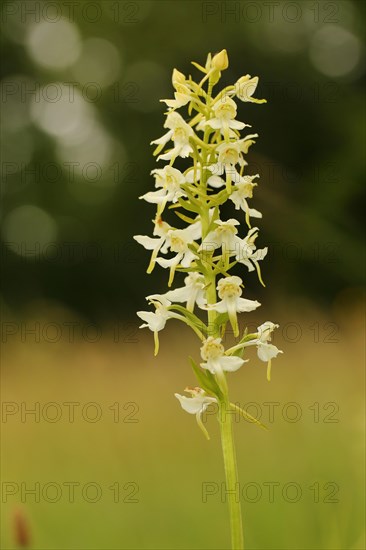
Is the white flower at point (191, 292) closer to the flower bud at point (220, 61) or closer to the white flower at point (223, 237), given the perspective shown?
the white flower at point (223, 237)

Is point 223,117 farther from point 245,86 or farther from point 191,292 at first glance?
point 191,292

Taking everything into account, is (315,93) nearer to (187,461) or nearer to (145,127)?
(145,127)

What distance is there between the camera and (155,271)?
1631cm

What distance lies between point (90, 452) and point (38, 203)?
15.9 m

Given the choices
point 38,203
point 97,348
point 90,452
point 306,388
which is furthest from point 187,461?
point 38,203

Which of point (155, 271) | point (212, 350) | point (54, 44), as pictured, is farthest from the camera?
point (54, 44)

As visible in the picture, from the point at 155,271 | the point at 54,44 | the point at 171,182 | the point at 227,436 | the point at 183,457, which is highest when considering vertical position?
the point at 54,44

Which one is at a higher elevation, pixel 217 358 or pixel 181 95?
pixel 181 95

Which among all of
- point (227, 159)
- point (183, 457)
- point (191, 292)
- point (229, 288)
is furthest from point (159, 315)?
point (183, 457)

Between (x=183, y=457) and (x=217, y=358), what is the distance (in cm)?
213

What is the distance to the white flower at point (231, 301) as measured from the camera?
2102 millimetres

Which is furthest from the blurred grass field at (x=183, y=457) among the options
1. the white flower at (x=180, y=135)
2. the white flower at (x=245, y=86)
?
the white flower at (x=245, y=86)

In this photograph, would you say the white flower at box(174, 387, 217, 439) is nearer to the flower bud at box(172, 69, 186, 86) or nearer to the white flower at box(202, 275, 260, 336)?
the white flower at box(202, 275, 260, 336)

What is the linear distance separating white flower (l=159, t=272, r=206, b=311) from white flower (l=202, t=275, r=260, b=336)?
7 cm
